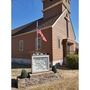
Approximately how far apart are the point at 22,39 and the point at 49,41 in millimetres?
287

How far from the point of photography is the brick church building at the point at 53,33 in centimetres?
240

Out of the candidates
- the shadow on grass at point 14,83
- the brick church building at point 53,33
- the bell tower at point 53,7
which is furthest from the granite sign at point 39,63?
the bell tower at point 53,7

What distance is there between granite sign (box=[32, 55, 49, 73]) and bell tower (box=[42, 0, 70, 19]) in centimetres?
43

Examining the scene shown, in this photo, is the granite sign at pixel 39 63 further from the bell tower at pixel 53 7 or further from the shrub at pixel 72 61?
the bell tower at pixel 53 7

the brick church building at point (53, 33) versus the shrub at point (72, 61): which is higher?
the brick church building at point (53, 33)

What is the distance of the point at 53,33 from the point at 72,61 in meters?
0.35

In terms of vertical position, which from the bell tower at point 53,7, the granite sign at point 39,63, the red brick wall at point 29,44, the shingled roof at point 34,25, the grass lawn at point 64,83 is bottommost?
the grass lawn at point 64,83

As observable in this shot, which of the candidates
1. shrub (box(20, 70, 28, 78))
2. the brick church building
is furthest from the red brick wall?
shrub (box(20, 70, 28, 78))

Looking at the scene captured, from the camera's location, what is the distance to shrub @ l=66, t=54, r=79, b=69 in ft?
7.71

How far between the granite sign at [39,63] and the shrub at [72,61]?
8.7 inches

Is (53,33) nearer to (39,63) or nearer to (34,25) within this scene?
(34,25)

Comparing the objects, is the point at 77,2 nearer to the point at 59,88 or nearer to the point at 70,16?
the point at 70,16

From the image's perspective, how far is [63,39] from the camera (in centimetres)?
241
